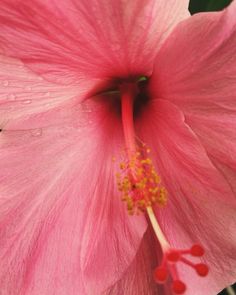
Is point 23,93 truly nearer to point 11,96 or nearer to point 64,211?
point 11,96

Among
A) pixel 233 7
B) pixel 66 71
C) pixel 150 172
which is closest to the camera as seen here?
pixel 233 7

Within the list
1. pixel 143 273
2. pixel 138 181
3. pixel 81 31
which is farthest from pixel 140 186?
pixel 81 31

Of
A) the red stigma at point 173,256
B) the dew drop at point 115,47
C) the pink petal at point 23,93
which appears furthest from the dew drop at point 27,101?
the red stigma at point 173,256

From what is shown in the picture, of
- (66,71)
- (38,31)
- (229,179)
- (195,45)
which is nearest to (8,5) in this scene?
(38,31)

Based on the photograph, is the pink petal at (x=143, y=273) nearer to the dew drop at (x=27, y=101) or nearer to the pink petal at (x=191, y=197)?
the pink petal at (x=191, y=197)

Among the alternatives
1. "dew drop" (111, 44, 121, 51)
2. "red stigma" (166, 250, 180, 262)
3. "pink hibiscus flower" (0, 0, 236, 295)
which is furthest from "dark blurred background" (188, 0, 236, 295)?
Result: "red stigma" (166, 250, 180, 262)

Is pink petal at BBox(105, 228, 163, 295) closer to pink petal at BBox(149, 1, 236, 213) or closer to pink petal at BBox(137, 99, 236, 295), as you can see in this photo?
pink petal at BBox(137, 99, 236, 295)

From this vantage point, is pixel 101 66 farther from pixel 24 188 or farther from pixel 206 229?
pixel 206 229
